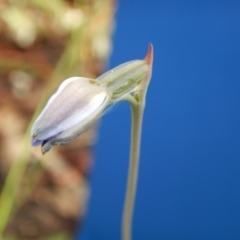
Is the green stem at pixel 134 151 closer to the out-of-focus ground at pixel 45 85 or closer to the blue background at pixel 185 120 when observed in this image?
the blue background at pixel 185 120

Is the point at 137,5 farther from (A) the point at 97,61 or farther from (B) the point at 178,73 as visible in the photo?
Answer: (A) the point at 97,61

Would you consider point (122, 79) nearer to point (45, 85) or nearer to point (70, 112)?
point (70, 112)

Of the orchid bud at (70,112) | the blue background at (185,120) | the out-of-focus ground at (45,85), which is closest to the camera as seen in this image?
the orchid bud at (70,112)

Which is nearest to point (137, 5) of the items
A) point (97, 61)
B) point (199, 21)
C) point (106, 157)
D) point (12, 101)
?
point (199, 21)

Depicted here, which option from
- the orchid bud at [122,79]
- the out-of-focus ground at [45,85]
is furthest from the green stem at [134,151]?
the out-of-focus ground at [45,85]

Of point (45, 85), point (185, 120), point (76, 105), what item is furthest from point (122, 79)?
point (45, 85)
